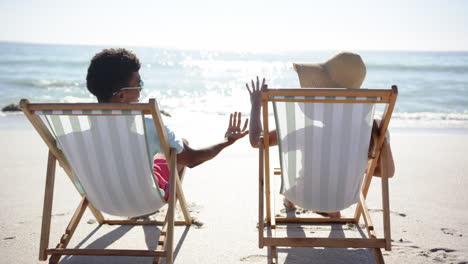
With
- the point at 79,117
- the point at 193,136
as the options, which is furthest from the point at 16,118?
the point at 79,117

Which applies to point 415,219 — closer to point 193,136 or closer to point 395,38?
point 193,136

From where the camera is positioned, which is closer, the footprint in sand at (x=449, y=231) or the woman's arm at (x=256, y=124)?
the woman's arm at (x=256, y=124)

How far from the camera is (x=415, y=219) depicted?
136 inches

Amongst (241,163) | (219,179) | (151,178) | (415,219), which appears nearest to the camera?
(151,178)

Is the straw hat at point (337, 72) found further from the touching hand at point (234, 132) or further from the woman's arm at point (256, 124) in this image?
the touching hand at point (234, 132)

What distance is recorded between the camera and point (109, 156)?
249 cm

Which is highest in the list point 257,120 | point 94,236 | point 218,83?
point 257,120

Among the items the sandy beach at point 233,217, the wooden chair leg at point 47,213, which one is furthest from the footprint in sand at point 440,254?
the wooden chair leg at point 47,213

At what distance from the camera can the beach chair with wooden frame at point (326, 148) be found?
90.5 inches

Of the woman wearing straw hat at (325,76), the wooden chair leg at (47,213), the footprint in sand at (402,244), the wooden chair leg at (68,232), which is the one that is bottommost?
the footprint in sand at (402,244)

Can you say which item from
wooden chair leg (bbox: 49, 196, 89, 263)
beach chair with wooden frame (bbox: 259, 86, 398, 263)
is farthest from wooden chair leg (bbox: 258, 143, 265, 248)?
wooden chair leg (bbox: 49, 196, 89, 263)

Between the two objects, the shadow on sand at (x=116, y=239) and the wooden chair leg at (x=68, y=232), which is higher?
the wooden chair leg at (x=68, y=232)

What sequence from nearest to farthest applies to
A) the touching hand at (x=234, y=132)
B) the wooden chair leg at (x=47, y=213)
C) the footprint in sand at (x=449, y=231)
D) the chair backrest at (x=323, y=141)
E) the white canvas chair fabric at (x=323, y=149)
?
1. the chair backrest at (x=323, y=141)
2. the white canvas chair fabric at (x=323, y=149)
3. the wooden chair leg at (x=47, y=213)
4. the touching hand at (x=234, y=132)
5. the footprint in sand at (x=449, y=231)

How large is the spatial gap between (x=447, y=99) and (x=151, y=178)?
45.3 feet
